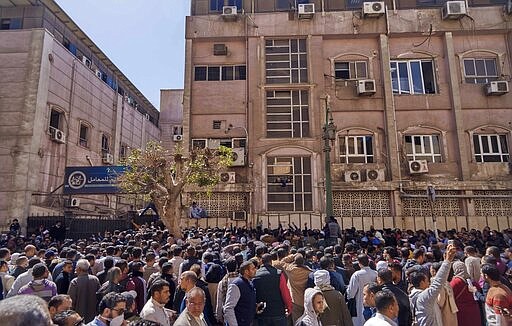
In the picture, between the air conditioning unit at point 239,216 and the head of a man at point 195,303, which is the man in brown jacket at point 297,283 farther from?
the air conditioning unit at point 239,216

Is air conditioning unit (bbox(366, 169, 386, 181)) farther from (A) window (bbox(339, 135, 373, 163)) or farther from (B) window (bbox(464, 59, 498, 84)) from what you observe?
(B) window (bbox(464, 59, 498, 84))

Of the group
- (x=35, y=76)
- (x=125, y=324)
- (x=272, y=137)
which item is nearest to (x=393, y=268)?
(x=125, y=324)

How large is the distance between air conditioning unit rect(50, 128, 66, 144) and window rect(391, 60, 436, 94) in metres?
19.0

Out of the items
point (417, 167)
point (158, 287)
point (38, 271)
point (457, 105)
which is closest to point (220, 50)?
point (417, 167)

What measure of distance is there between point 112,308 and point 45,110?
20123mm

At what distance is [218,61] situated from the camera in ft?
70.4

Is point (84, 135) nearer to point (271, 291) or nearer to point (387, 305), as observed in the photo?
point (271, 291)

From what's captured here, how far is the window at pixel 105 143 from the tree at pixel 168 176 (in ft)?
42.3

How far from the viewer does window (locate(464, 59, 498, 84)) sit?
20.9 meters

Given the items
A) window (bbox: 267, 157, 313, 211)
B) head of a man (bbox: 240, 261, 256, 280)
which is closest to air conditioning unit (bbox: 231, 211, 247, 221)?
window (bbox: 267, 157, 313, 211)

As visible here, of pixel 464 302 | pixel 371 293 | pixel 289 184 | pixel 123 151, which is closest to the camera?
pixel 371 293

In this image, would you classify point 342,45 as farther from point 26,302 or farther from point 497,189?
point 26,302

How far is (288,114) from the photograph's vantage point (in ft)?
68.4

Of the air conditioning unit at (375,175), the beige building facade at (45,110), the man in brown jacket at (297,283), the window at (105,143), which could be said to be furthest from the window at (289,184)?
the man in brown jacket at (297,283)
